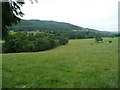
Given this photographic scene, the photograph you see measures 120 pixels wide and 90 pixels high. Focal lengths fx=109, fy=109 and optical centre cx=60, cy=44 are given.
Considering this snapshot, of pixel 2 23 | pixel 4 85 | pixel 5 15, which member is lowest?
pixel 4 85

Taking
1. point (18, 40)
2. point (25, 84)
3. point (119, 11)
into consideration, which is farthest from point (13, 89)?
point (18, 40)

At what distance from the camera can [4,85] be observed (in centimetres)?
557

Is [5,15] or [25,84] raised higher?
[5,15]

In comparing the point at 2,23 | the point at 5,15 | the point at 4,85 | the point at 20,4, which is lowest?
A: the point at 4,85

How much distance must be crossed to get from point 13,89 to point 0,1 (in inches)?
172

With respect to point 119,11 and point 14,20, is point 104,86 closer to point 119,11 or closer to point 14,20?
point 119,11

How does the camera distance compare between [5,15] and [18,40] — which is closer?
[5,15]

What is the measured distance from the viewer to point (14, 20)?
643 centimetres

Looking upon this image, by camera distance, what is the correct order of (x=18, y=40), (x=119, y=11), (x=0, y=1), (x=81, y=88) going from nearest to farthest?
(x=81, y=88), (x=0, y=1), (x=119, y=11), (x=18, y=40)

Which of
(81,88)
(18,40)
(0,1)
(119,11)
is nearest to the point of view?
(81,88)

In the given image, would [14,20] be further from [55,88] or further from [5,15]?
[55,88]

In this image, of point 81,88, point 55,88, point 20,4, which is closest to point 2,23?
point 20,4

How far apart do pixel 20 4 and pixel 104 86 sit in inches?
249

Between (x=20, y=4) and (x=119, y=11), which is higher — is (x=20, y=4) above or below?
above
